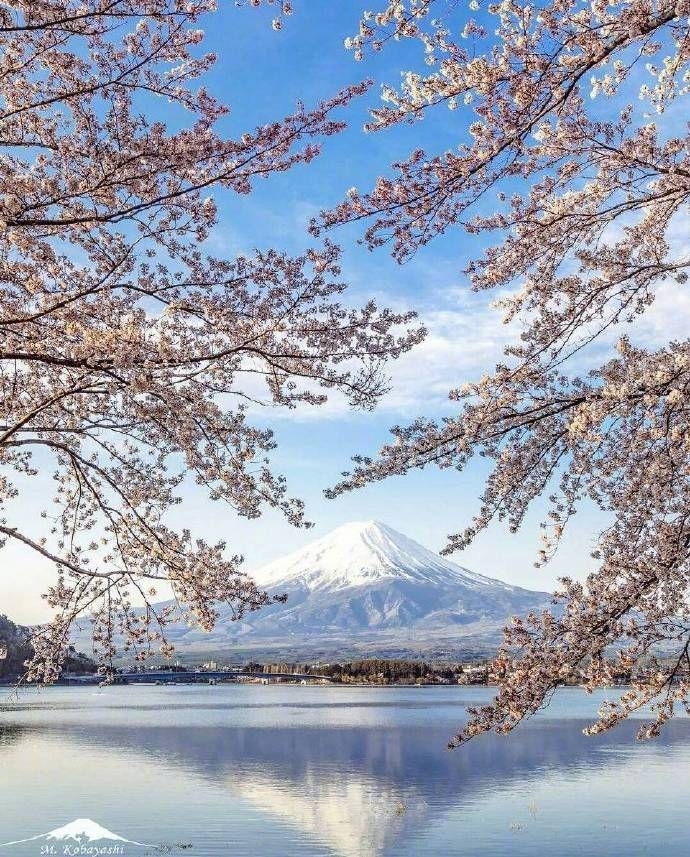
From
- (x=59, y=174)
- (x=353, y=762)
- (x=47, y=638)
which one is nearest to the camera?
(x=59, y=174)

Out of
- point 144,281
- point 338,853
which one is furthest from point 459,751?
point 144,281

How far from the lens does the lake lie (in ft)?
65.6

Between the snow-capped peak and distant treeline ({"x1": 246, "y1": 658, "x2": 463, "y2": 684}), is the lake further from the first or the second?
distant treeline ({"x1": 246, "y1": 658, "x2": 463, "y2": 684})

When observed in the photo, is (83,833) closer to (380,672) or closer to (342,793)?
(342,793)

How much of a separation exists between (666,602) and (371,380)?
2787 millimetres

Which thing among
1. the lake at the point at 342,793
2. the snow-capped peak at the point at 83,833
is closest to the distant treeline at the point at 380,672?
the lake at the point at 342,793

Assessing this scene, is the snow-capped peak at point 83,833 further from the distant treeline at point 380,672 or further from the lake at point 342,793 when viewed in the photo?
the distant treeline at point 380,672

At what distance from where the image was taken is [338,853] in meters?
19.7

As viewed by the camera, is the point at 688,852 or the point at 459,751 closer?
the point at 688,852

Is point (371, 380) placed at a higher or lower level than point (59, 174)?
lower

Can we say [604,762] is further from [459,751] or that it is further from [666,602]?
[666,602]

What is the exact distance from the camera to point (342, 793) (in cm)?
2841

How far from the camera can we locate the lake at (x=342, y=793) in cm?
1998

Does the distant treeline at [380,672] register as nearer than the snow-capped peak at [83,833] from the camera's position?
No
